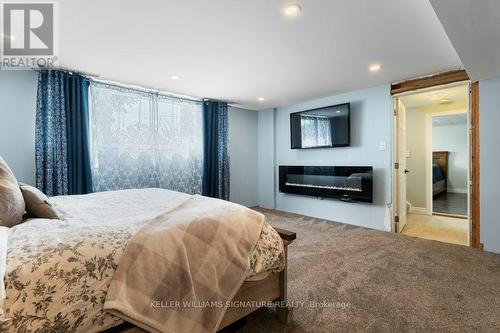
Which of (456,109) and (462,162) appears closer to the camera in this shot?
(456,109)

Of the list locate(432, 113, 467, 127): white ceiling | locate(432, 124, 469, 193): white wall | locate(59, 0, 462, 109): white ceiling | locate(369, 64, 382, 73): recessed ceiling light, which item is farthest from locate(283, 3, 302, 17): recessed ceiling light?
locate(432, 124, 469, 193): white wall

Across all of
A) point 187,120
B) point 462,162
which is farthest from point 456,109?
point 187,120

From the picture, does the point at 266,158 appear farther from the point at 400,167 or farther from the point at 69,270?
the point at 69,270

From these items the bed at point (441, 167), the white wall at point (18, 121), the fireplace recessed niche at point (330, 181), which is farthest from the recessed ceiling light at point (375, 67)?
the bed at point (441, 167)

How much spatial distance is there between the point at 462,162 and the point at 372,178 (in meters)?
6.11

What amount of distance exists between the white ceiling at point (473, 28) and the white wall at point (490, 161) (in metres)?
0.52

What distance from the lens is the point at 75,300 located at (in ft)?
3.03

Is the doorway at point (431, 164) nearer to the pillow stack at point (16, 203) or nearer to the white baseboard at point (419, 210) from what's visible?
the white baseboard at point (419, 210)

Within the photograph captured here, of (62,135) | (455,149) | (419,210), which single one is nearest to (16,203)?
(62,135)

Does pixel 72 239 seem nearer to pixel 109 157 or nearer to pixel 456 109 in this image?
pixel 109 157

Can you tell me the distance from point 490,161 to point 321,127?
90.3 inches

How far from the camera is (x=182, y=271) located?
1.11 metres

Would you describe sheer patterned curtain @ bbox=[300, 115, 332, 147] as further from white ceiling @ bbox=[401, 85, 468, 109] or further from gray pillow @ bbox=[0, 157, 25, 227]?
gray pillow @ bbox=[0, 157, 25, 227]

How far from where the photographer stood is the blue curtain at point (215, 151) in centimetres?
452
